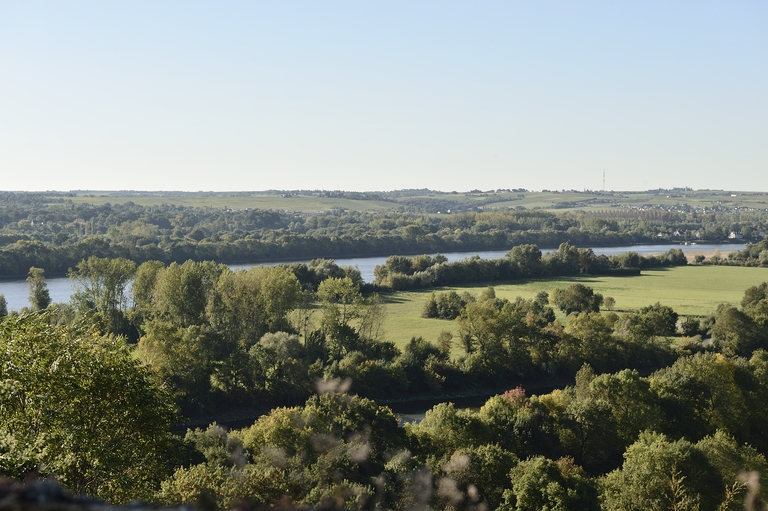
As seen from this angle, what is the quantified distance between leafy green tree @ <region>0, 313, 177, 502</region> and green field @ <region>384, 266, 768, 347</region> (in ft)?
123

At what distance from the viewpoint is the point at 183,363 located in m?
40.1

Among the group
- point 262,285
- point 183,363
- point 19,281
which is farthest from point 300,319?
point 19,281

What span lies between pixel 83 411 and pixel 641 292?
235 feet

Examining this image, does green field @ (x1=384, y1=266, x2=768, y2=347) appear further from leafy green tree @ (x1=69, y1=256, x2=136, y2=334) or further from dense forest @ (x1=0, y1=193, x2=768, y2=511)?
leafy green tree @ (x1=69, y1=256, x2=136, y2=334)

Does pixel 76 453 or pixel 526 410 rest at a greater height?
pixel 76 453

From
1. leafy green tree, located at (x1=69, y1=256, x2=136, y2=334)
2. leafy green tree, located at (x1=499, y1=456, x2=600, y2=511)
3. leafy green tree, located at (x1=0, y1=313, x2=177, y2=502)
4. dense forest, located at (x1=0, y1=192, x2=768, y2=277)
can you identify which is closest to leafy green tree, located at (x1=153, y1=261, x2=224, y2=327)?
leafy green tree, located at (x1=69, y1=256, x2=136, y2=334)

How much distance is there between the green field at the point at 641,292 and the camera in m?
59.0

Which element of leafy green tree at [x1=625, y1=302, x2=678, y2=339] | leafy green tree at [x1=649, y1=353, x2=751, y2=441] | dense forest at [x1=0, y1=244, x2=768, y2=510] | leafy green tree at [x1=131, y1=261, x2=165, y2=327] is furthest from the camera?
leafy green tree at [x1=131, y1=261, x2=165, y2=327]

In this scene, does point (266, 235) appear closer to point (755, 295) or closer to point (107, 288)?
point (107, 288)

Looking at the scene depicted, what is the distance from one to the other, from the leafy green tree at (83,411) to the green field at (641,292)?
37470mm

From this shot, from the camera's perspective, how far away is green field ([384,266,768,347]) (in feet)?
194

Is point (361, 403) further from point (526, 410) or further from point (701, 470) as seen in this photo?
point (701, 470)

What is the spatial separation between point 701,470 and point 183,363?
2727 cm

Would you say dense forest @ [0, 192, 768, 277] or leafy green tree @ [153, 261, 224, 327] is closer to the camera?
leafy green tree @ [153, 261, 224, 327]
